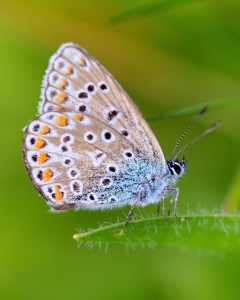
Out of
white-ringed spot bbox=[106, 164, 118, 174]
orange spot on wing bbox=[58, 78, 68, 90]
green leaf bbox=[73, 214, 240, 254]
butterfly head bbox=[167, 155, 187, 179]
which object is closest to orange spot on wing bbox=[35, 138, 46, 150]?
orange spot on wing bbox=[58, 78, 68, 90]

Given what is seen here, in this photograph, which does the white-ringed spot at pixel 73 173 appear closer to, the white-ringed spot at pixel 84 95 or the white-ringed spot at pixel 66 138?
the white-ringed spot at pixel 66 138

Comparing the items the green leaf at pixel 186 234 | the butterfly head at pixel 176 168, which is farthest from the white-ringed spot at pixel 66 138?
the green leaf at pixel 186 234

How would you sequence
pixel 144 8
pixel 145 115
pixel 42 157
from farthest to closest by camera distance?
pixel 145 115, pixel 42 157, pixel 144 8

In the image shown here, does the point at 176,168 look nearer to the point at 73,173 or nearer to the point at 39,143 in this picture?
the point at 73,173

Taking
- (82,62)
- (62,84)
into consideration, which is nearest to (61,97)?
(62,84)

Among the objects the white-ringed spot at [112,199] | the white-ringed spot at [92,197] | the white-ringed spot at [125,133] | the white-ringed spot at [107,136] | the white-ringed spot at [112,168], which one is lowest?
the white-ringed spot at [92,197]

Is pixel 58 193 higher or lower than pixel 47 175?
lower
